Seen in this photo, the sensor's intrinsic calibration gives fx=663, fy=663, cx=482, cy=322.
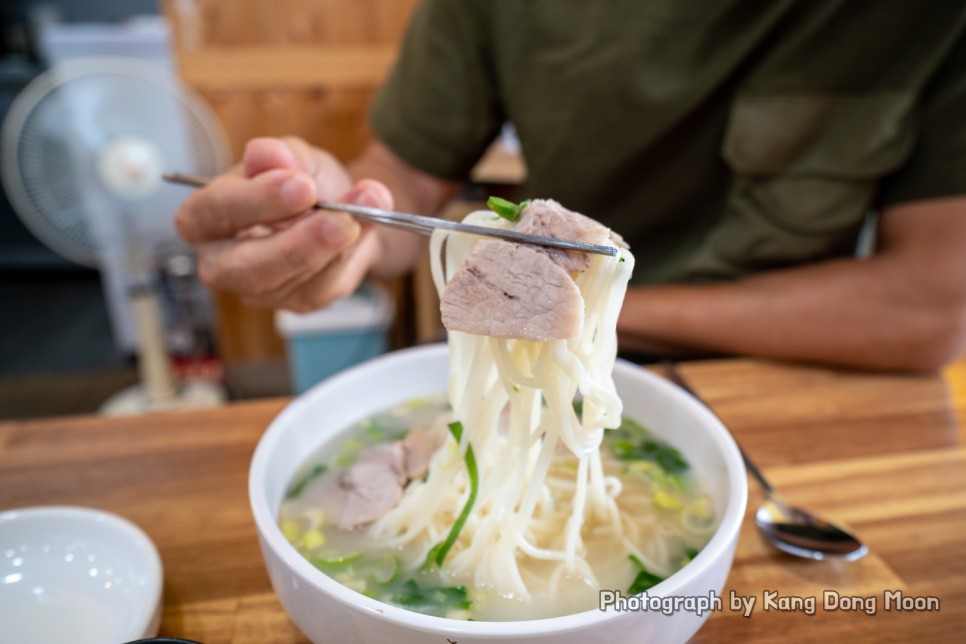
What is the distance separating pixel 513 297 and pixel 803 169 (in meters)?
1.05

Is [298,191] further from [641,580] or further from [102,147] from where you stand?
[102,147]

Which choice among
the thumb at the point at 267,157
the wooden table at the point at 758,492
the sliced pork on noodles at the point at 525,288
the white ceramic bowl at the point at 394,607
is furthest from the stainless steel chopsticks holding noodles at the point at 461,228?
the wooden table at the point at 758,492

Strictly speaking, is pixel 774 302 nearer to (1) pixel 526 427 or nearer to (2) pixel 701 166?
(2) pixel 701 166

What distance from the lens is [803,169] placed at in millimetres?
1395

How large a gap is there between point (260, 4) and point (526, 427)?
283 cm

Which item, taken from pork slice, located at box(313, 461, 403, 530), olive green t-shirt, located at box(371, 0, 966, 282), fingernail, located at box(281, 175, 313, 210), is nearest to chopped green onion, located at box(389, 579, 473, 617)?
pork slice, located at box(313, 461, 403, 530)

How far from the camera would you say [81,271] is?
4.68 meters

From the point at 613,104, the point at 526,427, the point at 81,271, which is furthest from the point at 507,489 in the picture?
the point at 81,271

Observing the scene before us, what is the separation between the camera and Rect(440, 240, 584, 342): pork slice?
0.61 metres

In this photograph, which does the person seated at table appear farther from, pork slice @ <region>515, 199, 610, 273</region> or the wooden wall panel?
the wooden wall panel

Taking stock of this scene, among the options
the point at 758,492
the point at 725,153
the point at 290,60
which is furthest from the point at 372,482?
the point at 290,60

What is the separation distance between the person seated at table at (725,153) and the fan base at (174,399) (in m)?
1.61

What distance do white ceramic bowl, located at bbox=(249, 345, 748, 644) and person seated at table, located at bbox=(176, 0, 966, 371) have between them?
202mm

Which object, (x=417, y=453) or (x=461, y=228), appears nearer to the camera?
(x=461, y=228)
